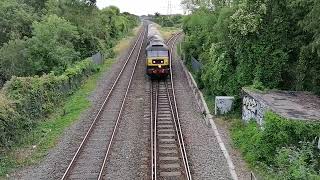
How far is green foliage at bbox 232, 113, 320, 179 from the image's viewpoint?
15547mm

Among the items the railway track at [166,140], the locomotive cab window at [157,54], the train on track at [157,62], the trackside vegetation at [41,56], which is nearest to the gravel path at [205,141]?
the railway track at [166,140]

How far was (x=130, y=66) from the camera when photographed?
43656 mm

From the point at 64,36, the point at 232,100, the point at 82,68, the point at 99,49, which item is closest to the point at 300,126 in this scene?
the point at 232,100

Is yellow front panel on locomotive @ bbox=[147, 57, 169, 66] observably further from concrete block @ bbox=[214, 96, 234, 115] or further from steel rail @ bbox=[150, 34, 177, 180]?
concrete block @ bbox=[214, 96, 234, 115]

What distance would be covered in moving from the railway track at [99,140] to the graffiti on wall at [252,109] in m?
7.04

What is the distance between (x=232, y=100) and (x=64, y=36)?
2085cm

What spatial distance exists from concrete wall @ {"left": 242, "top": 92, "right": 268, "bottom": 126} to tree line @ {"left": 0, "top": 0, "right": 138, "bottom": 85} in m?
19.0

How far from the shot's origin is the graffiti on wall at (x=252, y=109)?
20.2 meters

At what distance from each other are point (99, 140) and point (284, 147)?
8969mm

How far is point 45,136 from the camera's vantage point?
21.8 meters

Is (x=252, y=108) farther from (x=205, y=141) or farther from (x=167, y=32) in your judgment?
(x=167, y=32)

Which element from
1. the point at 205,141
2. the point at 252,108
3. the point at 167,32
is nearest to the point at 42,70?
the point at 205,141

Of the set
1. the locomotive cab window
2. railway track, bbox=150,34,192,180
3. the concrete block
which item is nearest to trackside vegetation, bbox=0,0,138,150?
the locomotive cab window

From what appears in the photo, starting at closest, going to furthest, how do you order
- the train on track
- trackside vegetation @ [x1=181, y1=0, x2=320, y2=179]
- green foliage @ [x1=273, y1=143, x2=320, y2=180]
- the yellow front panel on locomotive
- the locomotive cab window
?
green foliage @ [x1=273, y1=143, x2=320, y2=180] < trackside vegetation @ [x1=181, y1=0, x2=320, y2=179] < the train on track < the yellow front panel on locomotive < the locomotive cab window
